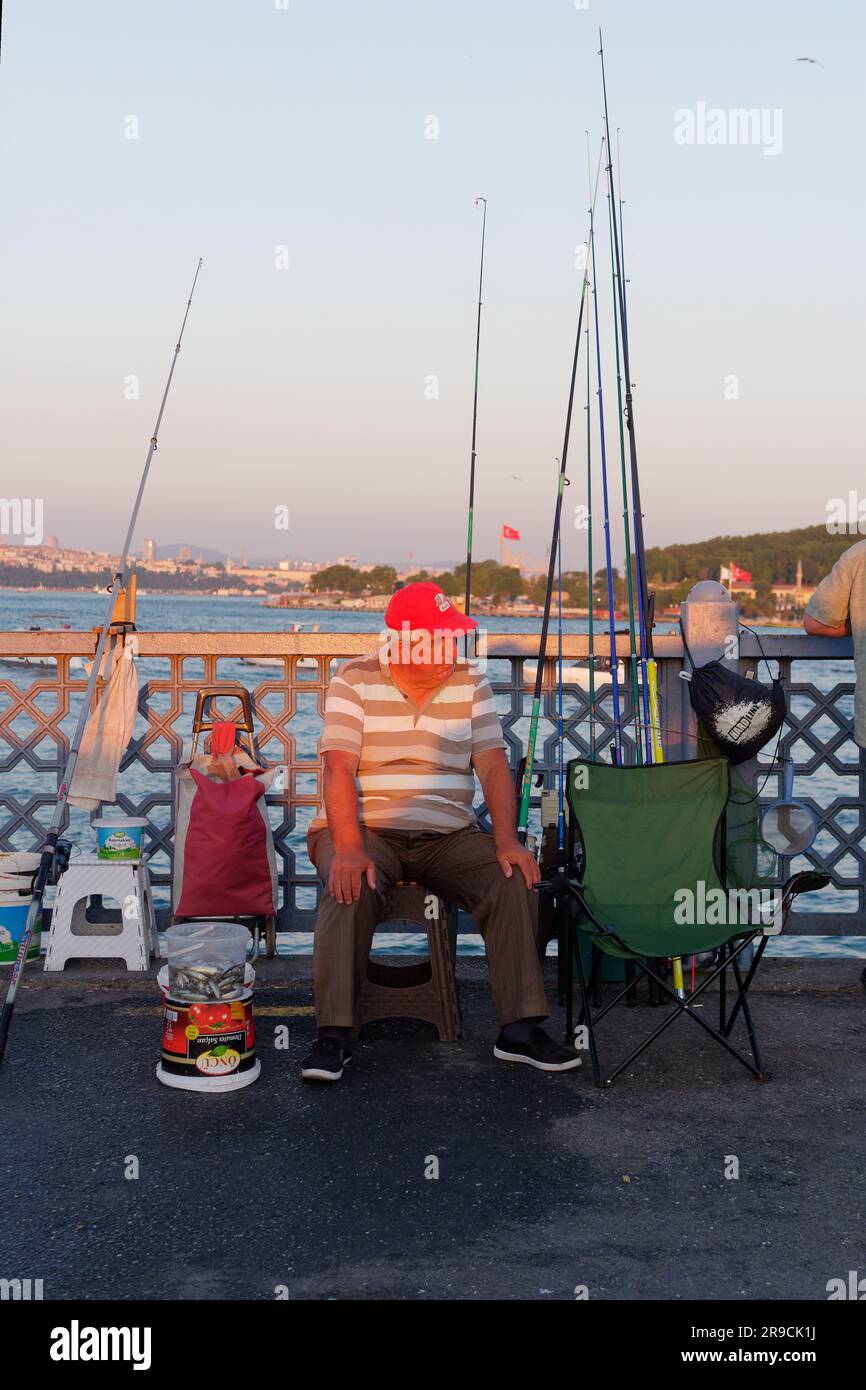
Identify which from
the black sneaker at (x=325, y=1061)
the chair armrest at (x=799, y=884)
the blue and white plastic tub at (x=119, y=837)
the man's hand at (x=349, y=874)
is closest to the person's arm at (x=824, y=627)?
the chair armrest at (x=799, y=884)

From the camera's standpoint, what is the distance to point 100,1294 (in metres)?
2.50

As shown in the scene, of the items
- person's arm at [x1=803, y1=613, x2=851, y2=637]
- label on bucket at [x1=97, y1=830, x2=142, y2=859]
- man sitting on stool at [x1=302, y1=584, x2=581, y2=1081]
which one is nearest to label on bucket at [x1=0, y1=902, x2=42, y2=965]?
label on bucket at [x1=97, y1=830, x2=142, y2=859]

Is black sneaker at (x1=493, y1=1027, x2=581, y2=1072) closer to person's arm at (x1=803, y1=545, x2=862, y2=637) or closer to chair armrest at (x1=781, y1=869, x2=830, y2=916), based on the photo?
chair armrest at (x1=781, y1=869, x2=830, y2=916)

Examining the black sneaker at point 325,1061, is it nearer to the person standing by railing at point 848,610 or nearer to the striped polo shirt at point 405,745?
the striped polo shirt at point 405,745

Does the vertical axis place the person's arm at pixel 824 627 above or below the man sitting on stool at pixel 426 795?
above

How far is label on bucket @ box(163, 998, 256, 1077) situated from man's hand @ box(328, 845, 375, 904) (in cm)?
42

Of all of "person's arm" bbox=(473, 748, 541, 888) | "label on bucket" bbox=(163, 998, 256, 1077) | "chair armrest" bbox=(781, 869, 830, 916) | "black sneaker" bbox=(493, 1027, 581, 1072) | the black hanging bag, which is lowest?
"black sneaker" bbox=(493, 1027, 581, 1072)

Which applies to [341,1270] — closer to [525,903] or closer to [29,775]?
[525,903]

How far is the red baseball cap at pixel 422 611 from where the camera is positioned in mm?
4219

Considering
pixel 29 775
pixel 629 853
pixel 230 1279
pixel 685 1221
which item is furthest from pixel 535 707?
pixel 29 775

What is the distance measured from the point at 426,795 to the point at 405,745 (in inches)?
7.1

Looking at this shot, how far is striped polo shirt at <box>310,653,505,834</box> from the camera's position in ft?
14.0

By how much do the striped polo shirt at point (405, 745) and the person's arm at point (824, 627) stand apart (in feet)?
4.33
